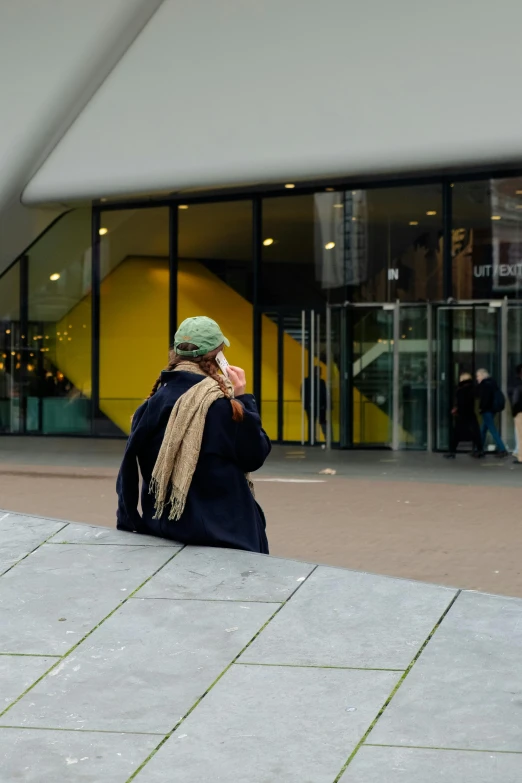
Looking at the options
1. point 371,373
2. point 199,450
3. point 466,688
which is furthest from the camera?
point 371,373

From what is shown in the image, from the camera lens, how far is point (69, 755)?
408cm

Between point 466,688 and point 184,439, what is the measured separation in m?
1.87

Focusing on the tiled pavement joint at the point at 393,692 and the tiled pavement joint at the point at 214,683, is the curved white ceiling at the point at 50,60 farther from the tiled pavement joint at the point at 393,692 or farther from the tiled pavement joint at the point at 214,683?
the tiled pavement joint at the point at 393,692

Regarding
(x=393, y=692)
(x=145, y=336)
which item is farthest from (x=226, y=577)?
(x=145, y=336)

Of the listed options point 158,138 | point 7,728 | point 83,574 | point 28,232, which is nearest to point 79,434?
point 28,232

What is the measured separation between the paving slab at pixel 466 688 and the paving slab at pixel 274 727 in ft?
0.40

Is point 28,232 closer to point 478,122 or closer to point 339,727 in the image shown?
point 478,122

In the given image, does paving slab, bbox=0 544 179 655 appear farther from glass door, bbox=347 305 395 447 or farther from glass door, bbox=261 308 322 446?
glass door, bbox=261 308 322 446

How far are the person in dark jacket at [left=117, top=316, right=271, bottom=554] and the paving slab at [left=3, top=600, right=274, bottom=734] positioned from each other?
1.80 ft

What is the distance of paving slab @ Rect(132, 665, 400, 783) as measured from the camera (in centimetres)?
392

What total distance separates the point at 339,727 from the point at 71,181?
1716 cm

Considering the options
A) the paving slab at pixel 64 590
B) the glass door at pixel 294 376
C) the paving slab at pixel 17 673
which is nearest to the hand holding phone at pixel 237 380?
the paving slab at pixel 64 590

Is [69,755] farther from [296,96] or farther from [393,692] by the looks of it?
[296,96]

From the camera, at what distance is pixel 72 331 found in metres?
23.4
